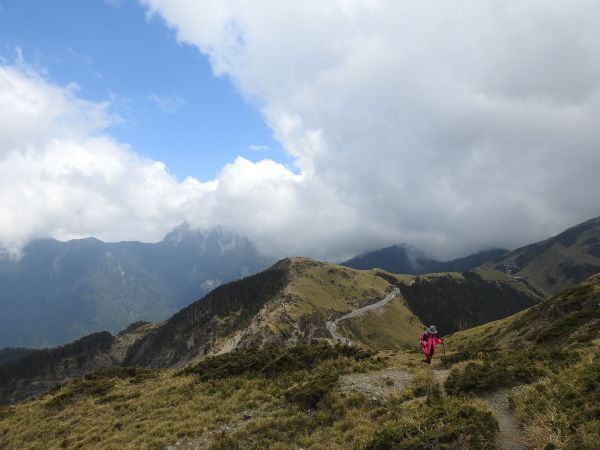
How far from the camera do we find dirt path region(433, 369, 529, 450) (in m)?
14.1

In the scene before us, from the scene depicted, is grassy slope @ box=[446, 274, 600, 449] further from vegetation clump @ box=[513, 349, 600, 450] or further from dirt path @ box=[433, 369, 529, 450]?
dirt path @ box=[433, 369, 529, 450]

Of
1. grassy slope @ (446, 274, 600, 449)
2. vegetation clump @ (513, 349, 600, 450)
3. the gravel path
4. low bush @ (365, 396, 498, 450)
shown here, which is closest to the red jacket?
grassy slope @ (446, 274, 600, 449)

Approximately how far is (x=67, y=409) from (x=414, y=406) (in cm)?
2797

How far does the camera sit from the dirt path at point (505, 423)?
1409 centimetres

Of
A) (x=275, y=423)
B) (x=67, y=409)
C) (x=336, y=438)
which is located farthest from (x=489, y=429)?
(x=67, y=409)

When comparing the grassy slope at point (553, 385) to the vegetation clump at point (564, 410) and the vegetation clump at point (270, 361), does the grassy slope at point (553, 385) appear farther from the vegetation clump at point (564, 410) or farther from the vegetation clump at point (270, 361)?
the vegetation clump at point (270, 361)

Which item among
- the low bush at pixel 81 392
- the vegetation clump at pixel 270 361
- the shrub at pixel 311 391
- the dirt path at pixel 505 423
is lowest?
the dirt path at pixel 505 423

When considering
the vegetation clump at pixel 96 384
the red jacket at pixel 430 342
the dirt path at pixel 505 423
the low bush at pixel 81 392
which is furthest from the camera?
the vegetation clump at pixel 96 384

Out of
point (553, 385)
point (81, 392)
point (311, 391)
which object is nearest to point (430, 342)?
point (311, 391)

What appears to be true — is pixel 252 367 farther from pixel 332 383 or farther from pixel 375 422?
pixel 375 422

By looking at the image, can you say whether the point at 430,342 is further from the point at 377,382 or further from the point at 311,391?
the point at 311,391

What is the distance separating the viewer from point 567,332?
39031 mm

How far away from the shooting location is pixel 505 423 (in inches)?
637

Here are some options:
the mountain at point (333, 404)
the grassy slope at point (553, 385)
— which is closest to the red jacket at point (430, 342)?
the mountain at point (333, 404)
